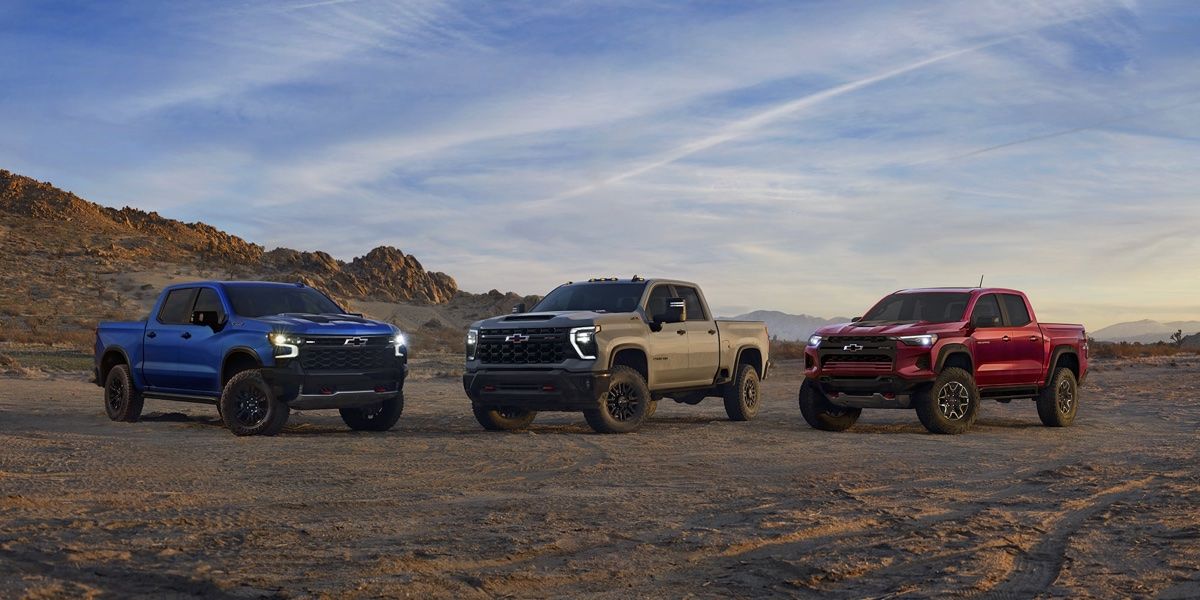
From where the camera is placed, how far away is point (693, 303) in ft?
57.8

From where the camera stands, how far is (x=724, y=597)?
6.39 meters

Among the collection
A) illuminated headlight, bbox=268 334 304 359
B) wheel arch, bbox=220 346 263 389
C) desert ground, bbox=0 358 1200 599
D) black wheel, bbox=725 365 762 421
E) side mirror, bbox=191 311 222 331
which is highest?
side mirror, bbox=191 311 222 331

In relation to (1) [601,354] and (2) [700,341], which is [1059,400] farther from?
(1) [601,354]

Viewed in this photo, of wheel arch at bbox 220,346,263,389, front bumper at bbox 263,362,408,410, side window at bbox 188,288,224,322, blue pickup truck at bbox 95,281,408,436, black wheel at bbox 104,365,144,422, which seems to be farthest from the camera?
black wheel at bbox 104,365,144,422

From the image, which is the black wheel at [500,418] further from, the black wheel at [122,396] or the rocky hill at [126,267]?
the rocky hill at [126,267]

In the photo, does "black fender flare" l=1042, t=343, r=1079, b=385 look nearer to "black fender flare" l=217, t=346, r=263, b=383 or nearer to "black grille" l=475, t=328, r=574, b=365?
"black grille" l=475, t=328, r=574, b=365

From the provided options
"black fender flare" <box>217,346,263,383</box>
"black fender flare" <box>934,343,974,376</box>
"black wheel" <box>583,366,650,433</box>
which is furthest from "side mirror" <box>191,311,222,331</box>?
"black fender flare" <box>934,343,974,376</box>

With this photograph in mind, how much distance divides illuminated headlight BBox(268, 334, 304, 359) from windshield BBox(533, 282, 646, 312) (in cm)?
350

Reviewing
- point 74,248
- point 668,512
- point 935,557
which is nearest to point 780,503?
point 668,512

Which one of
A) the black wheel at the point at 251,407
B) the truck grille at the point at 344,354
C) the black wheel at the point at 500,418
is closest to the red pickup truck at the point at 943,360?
the black wheel at the point at 500,418

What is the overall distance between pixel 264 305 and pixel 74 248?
2466 inches

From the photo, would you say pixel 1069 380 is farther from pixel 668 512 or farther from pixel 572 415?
pixel 668 512

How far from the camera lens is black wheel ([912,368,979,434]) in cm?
1558

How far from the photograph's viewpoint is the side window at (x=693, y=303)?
57.4 ft
